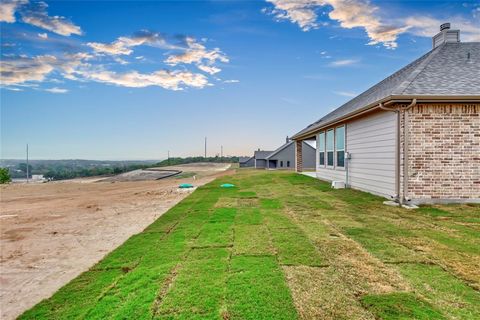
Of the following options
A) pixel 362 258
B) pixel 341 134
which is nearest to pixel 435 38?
pixel 341 134

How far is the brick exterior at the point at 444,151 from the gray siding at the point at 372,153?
520 mm

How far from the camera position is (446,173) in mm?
7172

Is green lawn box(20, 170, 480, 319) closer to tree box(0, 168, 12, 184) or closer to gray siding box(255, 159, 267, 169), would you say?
gray siding box(255, 159, 267, 169)

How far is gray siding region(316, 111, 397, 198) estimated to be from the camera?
25.4 feet

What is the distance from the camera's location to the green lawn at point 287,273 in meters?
2.39

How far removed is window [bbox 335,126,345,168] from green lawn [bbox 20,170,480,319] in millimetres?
6280

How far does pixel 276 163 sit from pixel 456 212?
104ft

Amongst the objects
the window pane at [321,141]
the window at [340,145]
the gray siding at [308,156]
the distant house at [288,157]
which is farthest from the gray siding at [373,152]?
the distant house at [288,157]

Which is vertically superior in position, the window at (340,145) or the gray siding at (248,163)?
the window at (340,145)

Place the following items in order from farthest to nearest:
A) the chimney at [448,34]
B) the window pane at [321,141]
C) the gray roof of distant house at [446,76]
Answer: the window pane at [321,141]
the chimney at [448,34]
the gray roof of distant house at [446,76]

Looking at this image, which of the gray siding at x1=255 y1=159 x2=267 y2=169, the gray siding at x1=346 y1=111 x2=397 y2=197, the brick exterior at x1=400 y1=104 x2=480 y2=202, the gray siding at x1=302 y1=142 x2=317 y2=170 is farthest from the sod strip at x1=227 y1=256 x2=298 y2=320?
the gray siding at x1=255 y1=159 x2=267 y2=169

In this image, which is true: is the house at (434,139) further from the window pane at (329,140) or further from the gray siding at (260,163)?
the gray siding at (260,163)

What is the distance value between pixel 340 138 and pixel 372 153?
321cm

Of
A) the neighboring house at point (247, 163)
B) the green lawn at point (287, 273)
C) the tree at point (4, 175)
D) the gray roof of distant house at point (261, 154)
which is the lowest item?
the tree at point (4, 175)
